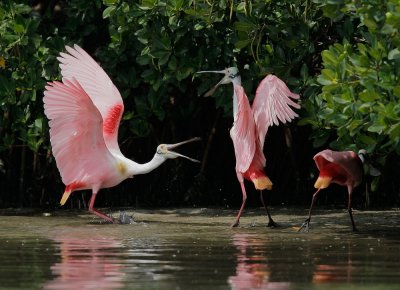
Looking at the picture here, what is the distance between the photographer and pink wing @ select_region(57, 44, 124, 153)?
44.1ft

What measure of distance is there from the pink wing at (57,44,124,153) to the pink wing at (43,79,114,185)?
392 millimetres

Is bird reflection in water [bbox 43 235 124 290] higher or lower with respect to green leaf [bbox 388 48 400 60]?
lower

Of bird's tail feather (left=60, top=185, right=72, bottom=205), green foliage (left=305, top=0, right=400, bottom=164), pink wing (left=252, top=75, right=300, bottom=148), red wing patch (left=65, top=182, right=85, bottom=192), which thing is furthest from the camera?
red wing patch (left=65, top=182, right=85, bottom=192)

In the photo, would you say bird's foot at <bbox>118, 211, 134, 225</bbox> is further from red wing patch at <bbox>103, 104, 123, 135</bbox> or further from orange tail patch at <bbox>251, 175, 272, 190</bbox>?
orange tail patch at <bbox>251, 175, 272, 190</bbox>

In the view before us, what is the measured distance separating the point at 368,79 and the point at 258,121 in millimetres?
2319

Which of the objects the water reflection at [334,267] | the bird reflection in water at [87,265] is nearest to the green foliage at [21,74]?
the bird reflection in water at [87,265]

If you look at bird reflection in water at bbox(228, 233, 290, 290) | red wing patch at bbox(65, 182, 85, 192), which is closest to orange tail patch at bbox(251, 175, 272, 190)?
bird reflection in water at bbox(228, 233, 290, 290)

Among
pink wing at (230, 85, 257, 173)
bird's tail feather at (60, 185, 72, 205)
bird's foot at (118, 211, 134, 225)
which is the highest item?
pink wing at (230, 85, 257, 173)

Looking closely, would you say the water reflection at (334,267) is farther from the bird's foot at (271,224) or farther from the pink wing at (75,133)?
the pink wing at (75,133)

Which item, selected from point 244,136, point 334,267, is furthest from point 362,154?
point 334,267

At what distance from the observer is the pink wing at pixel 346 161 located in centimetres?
1175

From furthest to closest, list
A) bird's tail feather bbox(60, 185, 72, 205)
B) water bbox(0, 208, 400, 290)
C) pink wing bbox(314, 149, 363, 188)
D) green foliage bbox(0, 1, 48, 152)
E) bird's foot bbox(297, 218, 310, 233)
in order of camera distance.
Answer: green foliage bbox(0, 1, 48, 152), bird's tail feather bbox(60, 185, 72, 205), bird's foot bbox(297, 218, 310, 233), pink wing bbox(314, 149, 363, 188), water bbox(0, 208, 400, 290)

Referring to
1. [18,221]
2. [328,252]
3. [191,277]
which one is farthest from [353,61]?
[18,221]

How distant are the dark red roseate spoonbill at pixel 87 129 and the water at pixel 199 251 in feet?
1.54
